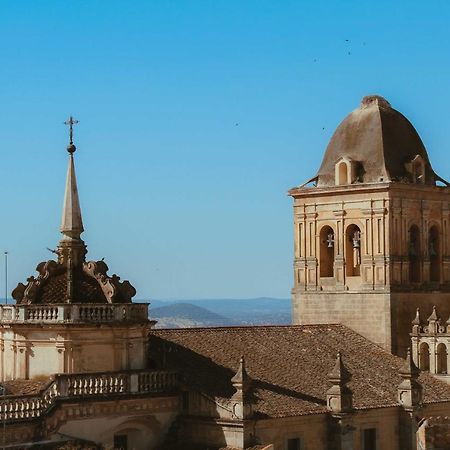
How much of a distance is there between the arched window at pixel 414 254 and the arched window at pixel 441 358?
3964 mm

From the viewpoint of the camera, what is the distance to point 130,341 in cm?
4412

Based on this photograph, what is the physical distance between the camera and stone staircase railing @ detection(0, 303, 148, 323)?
42.7m

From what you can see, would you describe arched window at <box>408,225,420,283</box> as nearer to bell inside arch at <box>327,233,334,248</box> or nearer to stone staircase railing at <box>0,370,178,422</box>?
bell inside arch at <box>327,233,334,248</box>

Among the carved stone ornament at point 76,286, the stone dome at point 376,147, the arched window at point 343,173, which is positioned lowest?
the carved stone ornament at point 76,286

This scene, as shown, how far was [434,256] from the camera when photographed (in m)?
60.1

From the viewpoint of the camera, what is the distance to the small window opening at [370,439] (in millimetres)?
49031

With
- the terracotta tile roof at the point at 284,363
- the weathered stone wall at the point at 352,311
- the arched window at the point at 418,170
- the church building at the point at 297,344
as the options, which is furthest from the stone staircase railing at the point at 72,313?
the arched window at the point at 418,170

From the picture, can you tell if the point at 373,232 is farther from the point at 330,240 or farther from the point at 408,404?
the point at 408,404

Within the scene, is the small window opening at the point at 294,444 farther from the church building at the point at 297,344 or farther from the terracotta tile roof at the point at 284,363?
the terracotta tile roof at the point at 284,363

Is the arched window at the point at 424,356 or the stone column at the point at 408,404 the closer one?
the stone column at the point at 408,404

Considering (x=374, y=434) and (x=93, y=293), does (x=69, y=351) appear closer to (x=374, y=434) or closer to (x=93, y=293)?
(x=93, y=293)

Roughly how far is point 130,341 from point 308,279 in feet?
55.0

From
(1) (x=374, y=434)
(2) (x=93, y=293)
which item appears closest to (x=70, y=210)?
(2) (x=93, y=293)

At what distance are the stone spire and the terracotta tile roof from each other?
4133mm
